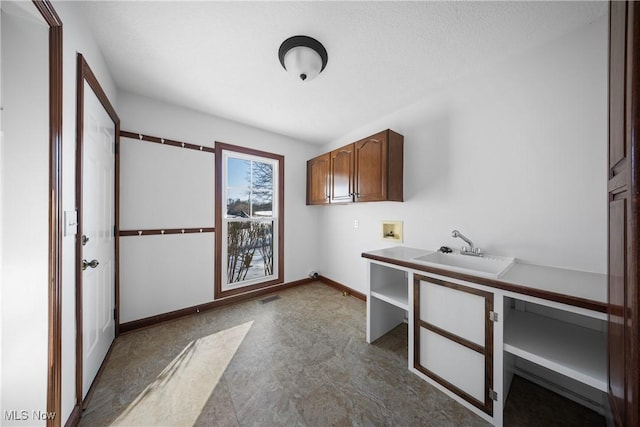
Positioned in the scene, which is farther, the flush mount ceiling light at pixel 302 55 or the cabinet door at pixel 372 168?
the cabinet door at pixel 372 168

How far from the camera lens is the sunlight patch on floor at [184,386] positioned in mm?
1293

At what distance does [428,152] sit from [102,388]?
3.30m

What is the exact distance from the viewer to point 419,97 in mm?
2230

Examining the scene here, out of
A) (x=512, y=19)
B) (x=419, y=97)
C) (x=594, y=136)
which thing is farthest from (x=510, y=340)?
(x=419, y=97)

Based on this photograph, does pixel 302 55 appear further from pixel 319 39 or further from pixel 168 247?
pixel 168 247

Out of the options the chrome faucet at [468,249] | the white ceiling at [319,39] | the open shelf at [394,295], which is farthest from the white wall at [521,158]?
the open shelf at [394,295]

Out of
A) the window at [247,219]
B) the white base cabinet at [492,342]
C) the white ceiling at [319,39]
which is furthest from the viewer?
the window at [247,219]

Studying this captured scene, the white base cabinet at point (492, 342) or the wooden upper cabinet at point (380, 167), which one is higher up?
the wooden upper cabinet at point (380, 167)

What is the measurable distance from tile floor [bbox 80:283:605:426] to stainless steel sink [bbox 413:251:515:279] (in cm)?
82

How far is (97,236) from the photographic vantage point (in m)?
1.61

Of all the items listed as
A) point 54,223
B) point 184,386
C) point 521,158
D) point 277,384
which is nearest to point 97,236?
point 54,223

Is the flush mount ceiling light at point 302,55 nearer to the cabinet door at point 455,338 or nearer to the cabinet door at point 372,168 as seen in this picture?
the cabinet door at point 372,168

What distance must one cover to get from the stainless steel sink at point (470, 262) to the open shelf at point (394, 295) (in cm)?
39

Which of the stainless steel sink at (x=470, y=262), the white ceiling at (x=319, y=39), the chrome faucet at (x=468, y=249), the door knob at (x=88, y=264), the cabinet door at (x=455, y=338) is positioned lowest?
the cabinet door at (x=455, y=338)
